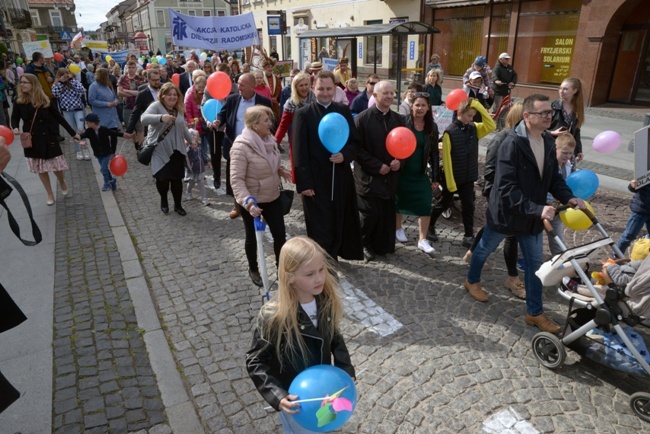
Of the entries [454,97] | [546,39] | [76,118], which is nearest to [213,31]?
[76,118]

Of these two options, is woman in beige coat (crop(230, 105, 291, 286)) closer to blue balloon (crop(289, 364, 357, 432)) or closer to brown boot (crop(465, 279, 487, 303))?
brown boot (crop(465, 279, 487, 303))

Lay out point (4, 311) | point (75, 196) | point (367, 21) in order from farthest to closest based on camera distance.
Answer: point (367, 21), point (75, 196), point (4, 311)

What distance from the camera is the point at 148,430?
3051mm

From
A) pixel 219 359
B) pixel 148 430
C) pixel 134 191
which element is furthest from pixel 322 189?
pixel 134 191

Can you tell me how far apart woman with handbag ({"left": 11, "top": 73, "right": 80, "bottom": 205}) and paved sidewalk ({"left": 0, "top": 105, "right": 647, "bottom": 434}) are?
150 cm

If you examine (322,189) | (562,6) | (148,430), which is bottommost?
(148,430)

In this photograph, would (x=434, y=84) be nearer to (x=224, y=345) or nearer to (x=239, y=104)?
(x=239, y=104)

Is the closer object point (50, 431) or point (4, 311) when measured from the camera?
point (4, 311)

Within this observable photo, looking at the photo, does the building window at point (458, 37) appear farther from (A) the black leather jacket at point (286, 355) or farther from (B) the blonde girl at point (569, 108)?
(A) the black leather jacket at point (286, 355)

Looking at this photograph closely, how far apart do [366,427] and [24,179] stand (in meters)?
8.82

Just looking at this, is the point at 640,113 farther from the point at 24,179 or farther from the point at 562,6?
the point at 24,179

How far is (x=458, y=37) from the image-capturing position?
20141 millimetres

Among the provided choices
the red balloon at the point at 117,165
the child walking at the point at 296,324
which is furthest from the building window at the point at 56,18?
the child walking at the point at 296,324

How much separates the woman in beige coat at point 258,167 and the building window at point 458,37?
17208 millimetres
